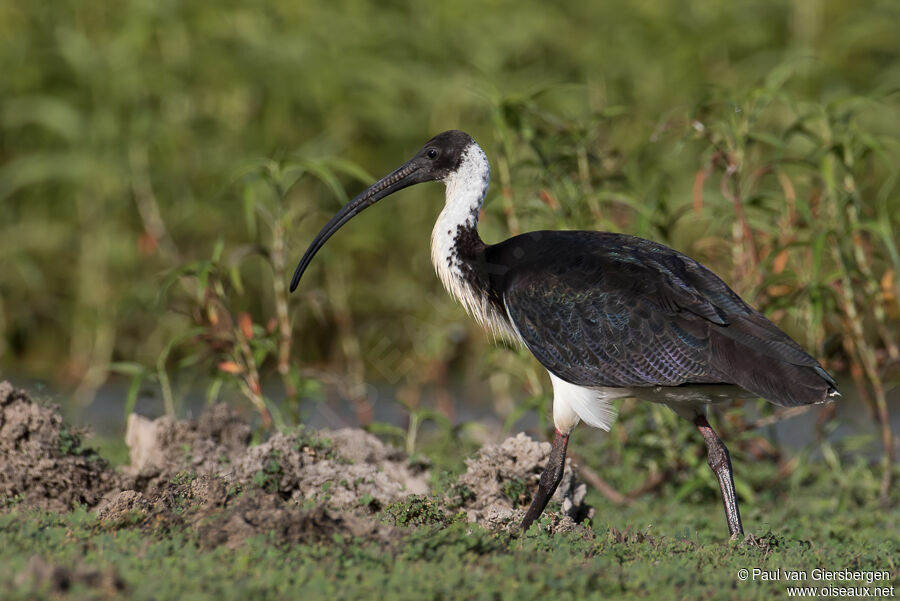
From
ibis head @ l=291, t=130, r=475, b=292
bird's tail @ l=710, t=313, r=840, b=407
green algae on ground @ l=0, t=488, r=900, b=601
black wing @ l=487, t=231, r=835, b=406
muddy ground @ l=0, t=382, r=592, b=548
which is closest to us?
green algae on ground @ l=0, t=488, r=900, b=601

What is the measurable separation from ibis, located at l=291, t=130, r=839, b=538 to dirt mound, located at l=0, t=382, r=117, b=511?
1.99 metres

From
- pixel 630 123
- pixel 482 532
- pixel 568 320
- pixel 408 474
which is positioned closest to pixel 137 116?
pixel 630 123

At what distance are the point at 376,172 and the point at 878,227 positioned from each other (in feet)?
19.5

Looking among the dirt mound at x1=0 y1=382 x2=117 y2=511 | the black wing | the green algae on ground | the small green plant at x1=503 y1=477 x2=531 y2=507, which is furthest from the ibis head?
the green algae on ground

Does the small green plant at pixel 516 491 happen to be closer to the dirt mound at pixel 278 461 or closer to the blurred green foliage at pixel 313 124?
the dirt mound at pixel 278 461

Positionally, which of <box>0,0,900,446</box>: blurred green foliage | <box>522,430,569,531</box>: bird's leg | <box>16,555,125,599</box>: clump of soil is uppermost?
<box>0,0,900,446</box>: blurred green foliage

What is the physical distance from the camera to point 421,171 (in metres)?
6.75

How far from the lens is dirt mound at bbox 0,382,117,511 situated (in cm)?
579

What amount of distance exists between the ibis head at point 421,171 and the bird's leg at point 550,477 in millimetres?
1618

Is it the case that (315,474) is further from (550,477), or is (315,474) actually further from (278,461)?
(550,477)

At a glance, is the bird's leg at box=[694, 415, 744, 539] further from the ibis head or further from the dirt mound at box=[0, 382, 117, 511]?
the dirt mound at box=[0, 382, 117, 511]

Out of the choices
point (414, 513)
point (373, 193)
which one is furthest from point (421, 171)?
point (414, 513)

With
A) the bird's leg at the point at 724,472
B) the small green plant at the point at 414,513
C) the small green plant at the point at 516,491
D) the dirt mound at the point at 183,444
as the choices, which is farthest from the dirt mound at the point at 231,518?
the bird's leg at the point at 724,472

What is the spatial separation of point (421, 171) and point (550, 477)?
187 centimetres
